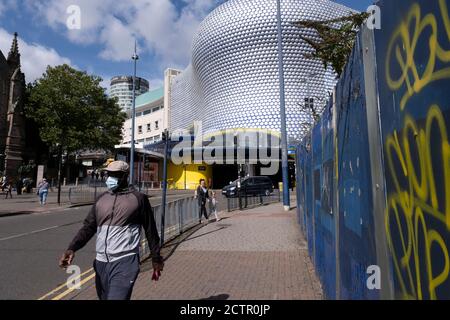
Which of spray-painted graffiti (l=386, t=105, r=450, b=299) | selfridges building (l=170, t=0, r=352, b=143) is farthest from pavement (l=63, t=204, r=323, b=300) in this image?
selfridges building (l=170, t=0, r=352, b=143)

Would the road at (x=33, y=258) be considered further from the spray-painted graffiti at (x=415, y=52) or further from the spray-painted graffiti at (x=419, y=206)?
the spray-painted graffiti at (x=415, y=52)

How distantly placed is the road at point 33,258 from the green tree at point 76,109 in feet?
90.9

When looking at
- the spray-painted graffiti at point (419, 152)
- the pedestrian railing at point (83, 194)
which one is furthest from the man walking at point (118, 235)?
the pedestrian railing at point (83, 194)

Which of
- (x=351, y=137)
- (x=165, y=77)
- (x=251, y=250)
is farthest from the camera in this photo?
(x=165, y=77)

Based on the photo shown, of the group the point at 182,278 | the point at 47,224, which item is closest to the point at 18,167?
the point at 47,224

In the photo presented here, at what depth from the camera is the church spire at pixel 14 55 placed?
153ft

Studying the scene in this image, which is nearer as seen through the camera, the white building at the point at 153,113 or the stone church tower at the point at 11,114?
A: the stone church tower at the point at 11,114

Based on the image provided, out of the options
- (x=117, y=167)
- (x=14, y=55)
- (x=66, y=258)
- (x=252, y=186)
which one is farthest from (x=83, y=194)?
(x=14, y=55)

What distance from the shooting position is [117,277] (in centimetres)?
342

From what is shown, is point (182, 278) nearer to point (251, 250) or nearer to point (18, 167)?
point (251, 250)
